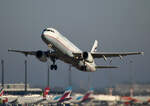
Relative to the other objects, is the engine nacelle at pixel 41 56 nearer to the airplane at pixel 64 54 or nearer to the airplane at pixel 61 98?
the airplane at pixel 64 54

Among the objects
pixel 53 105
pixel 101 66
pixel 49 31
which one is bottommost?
pixel 53 105

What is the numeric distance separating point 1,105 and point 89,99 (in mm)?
35479

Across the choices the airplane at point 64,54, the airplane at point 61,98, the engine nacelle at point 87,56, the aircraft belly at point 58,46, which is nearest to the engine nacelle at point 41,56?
the airplane at point 64,54

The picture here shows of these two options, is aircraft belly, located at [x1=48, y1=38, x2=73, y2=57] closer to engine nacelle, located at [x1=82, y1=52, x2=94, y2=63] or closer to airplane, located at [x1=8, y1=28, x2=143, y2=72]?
airplane, located at [x1=8, y1=28, x2=143, y2=72]

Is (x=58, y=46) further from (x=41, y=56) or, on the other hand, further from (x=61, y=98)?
(x=61, y=98)

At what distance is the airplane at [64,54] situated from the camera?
6103 centimetres

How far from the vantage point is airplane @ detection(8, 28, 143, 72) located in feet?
200

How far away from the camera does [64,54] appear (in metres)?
61.5

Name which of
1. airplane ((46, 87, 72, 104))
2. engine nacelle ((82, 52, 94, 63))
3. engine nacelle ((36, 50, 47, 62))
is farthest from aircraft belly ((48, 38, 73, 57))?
airplane ((46, 87, 72, 104))

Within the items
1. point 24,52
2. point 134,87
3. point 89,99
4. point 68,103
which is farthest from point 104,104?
point 68,103

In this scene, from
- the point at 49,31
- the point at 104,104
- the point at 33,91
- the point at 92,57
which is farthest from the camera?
the point at 33,91

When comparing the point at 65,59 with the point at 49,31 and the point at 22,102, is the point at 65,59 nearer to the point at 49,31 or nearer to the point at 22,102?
the point at 49,31

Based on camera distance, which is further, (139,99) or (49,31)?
(49,31)

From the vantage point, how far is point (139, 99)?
190 feet
